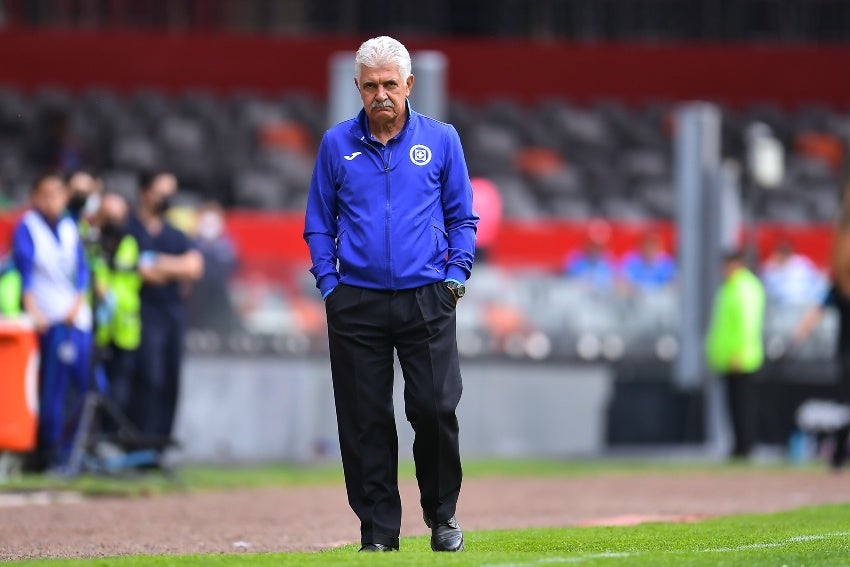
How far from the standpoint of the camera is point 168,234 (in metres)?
15.5

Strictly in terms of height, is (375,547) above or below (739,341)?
above

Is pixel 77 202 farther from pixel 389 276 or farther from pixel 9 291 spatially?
pixel 389 276

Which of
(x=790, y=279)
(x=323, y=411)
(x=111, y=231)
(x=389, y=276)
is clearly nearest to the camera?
(x=389, y=276)

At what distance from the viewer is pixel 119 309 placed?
15.7 metres

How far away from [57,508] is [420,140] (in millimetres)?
5181

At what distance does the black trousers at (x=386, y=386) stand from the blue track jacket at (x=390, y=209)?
0.09 metres

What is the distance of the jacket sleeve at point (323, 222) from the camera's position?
8.13 meters

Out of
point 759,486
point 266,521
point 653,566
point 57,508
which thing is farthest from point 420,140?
point 759,486

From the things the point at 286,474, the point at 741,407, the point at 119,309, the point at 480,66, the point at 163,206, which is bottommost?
the point at 286,474

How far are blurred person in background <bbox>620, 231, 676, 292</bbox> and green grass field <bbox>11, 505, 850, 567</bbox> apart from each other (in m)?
9.98

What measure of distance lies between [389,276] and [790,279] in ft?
50.2

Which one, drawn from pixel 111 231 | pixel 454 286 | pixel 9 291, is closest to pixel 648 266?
pixel 9 291

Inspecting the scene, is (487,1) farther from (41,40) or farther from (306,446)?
(306,446)

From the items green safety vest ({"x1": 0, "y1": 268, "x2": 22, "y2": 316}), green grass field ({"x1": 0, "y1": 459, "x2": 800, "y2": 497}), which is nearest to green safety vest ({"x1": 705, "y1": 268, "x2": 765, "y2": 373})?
green grass field ({"x1": 0, "y1": 459, "x2": 800, "y2": 497})
